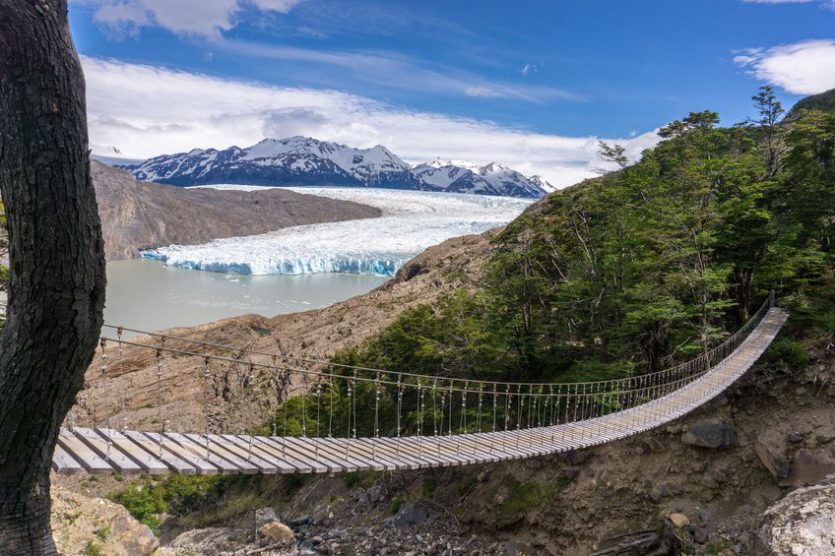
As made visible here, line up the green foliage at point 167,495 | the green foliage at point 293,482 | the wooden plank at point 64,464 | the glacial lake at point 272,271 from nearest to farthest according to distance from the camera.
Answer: the wooden plank at point 64,464
the green foliage at point 167,495
the green foliage at point 293,482
the glacial lake at point 272,271

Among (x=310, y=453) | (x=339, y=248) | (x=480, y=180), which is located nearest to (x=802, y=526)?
(x=310, y=453)

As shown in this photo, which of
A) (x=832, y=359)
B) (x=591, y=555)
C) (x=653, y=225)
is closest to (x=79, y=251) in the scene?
(x=591, y=555)

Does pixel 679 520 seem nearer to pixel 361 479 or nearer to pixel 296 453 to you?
pixel 296 453

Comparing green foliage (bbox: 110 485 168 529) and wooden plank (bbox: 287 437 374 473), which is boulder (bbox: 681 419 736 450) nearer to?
wooden plank (bbox: 287 437 374 473)

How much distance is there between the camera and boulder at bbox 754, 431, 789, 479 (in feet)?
20.7

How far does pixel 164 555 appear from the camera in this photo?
18.2ft

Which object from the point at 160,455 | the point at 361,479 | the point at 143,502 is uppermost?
the point at 160,455

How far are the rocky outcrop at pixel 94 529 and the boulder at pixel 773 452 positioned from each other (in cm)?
703

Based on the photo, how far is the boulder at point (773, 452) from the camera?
6312 mm

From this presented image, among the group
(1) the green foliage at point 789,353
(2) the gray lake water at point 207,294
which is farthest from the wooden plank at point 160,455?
(2) the gray lake water at point 207,294

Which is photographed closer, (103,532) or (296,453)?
(296,453)

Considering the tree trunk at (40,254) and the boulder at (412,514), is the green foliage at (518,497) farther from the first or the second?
the tree trunk at (40,254)

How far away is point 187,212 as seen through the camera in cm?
4772

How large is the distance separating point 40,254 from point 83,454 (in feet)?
5.28
